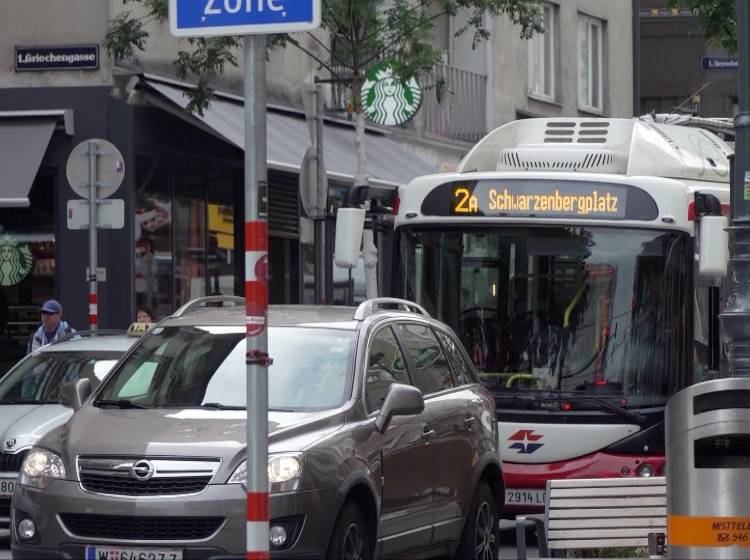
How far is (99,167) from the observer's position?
1862 cm

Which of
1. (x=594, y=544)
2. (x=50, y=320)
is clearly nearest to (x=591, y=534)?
(x=594, y=544)

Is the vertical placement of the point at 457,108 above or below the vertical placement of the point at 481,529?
above

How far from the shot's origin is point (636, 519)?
10344 mm

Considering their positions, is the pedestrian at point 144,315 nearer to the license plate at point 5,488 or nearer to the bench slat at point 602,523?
the license plate at point 5,488

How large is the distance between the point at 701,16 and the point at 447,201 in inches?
160

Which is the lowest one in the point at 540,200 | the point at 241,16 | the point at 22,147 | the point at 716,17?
the point at 540,200

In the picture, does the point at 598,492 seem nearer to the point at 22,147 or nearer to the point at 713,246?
the point at 713,246

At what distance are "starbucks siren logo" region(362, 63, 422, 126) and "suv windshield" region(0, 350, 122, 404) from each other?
906 cm

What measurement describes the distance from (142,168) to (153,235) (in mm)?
971

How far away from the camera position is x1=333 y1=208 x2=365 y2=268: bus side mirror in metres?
13.6

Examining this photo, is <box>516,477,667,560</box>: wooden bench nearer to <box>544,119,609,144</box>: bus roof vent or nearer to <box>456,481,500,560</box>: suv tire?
<box>456,481,500,560</box>: suv tire

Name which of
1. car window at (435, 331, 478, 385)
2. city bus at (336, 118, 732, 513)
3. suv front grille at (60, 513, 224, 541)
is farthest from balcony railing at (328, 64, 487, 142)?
suv front grille at (60, 513, 224, 541)

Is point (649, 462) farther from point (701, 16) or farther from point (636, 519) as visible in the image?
point (701, 16)

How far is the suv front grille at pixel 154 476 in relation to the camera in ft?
28.8
